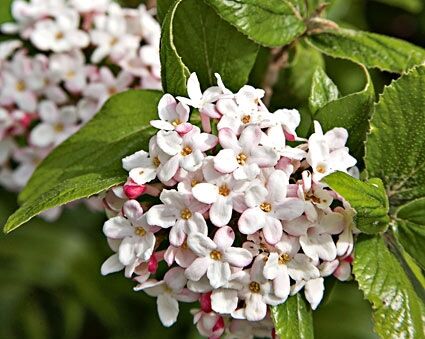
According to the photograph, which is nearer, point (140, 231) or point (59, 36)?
point (140, 231)

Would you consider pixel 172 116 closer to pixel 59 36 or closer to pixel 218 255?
pixel 218 255

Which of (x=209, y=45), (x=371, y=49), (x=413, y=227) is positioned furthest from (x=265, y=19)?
(x=413, y=227)

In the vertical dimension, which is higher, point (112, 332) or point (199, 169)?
point (199, 169)

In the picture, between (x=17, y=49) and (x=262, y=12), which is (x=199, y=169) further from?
(x=17, y=49)

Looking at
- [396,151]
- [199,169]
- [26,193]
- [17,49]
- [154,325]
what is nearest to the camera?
[199,169]

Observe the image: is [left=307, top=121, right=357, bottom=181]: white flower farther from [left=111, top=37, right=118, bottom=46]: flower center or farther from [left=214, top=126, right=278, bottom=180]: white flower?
[left=111, top=37, right=118, bottom=46]: flower center

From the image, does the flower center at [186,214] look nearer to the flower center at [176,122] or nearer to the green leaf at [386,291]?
the flower center at [176,122]

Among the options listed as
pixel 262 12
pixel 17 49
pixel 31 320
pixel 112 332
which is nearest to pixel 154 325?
pixel 112 332
